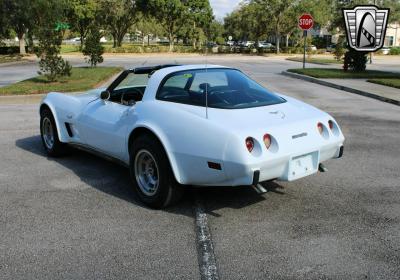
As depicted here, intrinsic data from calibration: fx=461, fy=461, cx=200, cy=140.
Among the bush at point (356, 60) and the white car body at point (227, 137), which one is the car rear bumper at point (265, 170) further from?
the bush at point (356, 60)

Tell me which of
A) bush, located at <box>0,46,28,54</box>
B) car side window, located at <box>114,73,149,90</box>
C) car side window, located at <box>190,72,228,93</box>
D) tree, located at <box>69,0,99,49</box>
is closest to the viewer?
car side window, located at <box>190,72,228,93</box>

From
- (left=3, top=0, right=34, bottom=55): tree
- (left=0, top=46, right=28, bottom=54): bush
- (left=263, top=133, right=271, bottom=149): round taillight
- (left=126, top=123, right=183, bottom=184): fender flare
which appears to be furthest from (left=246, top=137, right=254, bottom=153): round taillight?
(left=0, top=46, right=28, bottom=54): bush

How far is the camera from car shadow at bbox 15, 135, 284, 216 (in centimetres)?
480

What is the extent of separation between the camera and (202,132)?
13.6 feet

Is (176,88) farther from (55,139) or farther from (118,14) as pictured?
(118,14)

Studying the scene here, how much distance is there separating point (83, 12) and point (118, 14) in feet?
13.4

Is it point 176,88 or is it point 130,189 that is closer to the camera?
point 176,88

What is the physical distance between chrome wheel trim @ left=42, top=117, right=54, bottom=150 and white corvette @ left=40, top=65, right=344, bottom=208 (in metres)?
1.24

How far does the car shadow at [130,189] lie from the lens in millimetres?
4805

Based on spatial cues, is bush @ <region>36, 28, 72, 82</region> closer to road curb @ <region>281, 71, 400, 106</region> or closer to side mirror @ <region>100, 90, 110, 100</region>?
road curb @ <region>281, 71, 400, 106</region>

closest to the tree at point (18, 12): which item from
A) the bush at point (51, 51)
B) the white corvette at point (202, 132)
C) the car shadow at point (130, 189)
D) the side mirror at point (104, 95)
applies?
the bush at point (51, 51)

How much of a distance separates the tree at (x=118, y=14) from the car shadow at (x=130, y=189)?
51.4m

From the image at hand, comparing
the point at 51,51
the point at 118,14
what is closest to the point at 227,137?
the point at 51,51

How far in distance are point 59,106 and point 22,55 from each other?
127 feet
